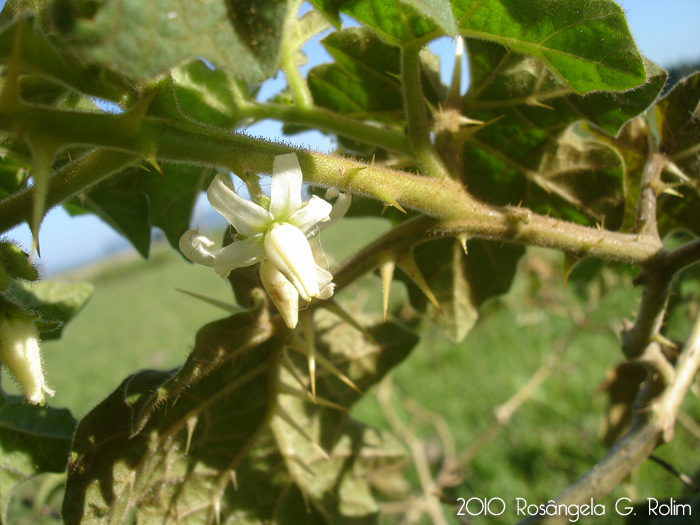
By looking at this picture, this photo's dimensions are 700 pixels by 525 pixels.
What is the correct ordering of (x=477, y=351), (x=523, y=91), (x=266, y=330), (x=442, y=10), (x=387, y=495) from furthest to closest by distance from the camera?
(x=477, y=351), (x=387, y=495), (x=523, y=91), (x=266, y=330), (x=442, y=10)

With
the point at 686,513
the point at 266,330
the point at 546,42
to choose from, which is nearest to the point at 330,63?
the point at 546,42

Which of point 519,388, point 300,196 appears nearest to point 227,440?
point 300,196

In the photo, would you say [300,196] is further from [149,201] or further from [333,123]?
[149,201]

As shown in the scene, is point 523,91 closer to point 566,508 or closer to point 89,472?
point 566,508

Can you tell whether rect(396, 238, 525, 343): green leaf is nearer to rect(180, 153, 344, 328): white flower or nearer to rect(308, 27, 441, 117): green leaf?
rect(308, 27, 441, 117): green leaf

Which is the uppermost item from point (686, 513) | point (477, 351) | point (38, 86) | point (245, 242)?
point (38, 86)

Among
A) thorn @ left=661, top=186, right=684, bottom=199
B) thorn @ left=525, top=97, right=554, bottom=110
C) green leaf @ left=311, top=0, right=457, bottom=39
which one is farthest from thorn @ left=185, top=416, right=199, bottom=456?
thorn @ left=661, top=186, right=684, bottom=199

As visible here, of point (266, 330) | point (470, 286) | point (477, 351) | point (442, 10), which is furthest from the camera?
point (477, 351)
